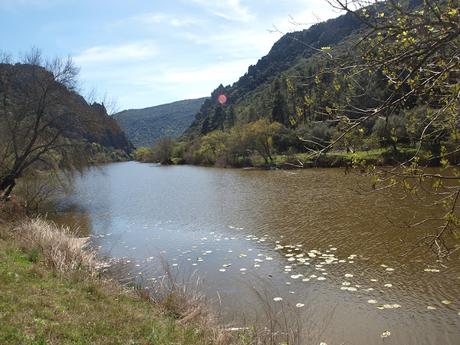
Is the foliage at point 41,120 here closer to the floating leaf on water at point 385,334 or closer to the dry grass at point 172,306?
the dry grass at point 172,306

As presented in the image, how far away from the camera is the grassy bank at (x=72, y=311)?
6168 mm

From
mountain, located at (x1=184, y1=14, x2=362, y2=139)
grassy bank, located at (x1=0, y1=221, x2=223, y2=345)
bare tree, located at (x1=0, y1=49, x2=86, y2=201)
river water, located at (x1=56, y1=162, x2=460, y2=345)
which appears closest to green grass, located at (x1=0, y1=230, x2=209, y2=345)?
grassy bank, located at (x1=0, y1=221, x2=223, y2=345)

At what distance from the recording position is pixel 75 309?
738 centimetres

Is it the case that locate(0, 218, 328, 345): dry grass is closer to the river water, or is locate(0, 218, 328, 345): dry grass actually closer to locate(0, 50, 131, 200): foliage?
the river water

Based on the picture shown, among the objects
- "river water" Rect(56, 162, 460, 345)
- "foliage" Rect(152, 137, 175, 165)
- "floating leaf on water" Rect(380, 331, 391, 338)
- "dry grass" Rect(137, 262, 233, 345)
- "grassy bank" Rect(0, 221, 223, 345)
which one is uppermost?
"foliage" Rect(152, 137, 175, 165)

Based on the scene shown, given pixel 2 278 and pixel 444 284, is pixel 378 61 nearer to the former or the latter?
pixel 2 278

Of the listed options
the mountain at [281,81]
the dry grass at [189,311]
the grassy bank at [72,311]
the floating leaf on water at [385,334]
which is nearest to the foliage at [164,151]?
the mountain at [281,81]

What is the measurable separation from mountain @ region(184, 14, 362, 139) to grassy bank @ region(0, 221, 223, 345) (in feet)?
13.3

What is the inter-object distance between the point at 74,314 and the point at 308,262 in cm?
794

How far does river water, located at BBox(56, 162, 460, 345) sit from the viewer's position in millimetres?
9086

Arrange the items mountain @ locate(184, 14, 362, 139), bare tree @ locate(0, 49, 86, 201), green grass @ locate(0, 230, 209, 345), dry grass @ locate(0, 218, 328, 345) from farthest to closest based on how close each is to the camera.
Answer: bare tree @ locate(0, 49, 86, 201)
dry grass @ locate(0, 218, 328, 345)
green grass @ locate(0, 230, 209, 345)
mountain @ locate(184, 14, 362, 139)

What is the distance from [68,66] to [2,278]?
22222 millimetres

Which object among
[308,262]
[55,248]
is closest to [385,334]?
[308,262]

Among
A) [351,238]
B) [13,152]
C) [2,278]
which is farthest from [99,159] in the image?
[2,278]
